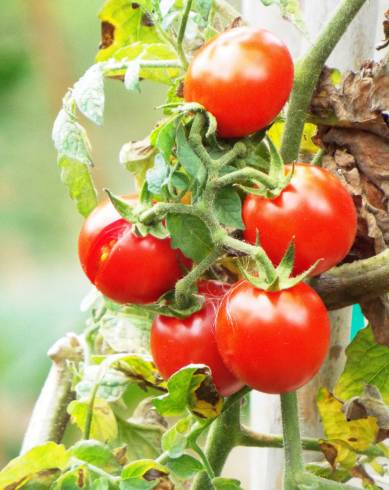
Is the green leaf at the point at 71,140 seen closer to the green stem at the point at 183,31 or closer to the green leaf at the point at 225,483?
the green stem at the point at 183,31

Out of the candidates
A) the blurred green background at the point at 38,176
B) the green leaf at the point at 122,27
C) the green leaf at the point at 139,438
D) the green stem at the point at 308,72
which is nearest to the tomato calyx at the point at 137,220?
the green stem at the point at 308,72

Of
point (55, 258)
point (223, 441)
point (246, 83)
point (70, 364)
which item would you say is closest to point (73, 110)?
point (246, 83)

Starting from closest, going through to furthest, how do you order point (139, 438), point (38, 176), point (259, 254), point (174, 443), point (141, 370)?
1. point (259, 254)
2. point (174, 443)
3. point (141, 370)
4. point (139, 438)
5. point (38, 176)

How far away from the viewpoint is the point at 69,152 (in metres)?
0.52

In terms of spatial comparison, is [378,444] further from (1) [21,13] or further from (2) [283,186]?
(1) [21,13]

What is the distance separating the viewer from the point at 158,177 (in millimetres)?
467

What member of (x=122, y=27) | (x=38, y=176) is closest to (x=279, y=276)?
(x=122, y=27)

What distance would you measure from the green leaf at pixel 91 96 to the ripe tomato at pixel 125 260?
0.19ft

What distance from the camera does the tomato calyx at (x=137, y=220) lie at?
481 mm

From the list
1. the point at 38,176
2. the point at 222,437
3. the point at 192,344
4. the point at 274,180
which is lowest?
A: the point at 38,176

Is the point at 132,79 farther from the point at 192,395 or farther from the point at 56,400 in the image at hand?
the point at 56,400

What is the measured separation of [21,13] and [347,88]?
1169 millimetres

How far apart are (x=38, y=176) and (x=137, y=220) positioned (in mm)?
1212

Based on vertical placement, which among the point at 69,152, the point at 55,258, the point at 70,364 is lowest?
the point at 55,258
